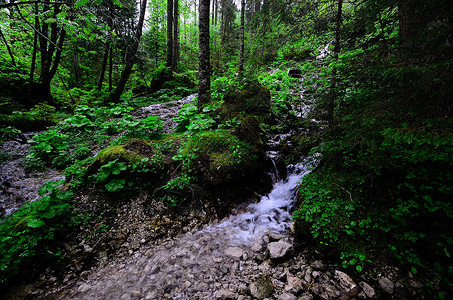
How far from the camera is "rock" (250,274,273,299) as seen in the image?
2319mm

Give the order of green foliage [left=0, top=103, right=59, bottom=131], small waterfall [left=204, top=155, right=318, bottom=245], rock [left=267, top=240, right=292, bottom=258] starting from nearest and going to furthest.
Answer: rock [left=267, top=240, right=292, bottom=258] < small waterfall [left=204, top=155, right=318, bottom=245] < green foliage [left=0, top=103, right=59, bottom=131]

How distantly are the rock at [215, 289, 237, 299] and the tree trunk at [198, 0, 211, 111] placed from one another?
544 centimetres

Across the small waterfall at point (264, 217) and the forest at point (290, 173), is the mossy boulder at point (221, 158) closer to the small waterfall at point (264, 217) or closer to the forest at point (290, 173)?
the forest at point (290, 173)

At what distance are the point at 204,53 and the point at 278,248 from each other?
6.51m

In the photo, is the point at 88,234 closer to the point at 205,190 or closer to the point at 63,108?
the point at 205,190

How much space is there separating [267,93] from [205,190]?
3.78 meters

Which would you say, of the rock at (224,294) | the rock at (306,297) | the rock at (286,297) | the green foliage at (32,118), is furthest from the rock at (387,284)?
the green foliage at (32,118)

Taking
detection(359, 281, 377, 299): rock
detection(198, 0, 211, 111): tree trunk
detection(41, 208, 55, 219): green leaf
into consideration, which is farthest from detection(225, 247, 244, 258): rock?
detection(198, 0, 211, 111): tree trunk

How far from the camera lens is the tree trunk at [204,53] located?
618cm

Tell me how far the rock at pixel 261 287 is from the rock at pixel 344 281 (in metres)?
0.91

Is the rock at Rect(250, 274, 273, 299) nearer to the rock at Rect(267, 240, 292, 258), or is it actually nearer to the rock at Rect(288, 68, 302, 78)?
the rock at Rect(267, 240, 292, 258)

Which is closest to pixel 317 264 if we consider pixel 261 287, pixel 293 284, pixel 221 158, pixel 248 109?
pixel 293 284

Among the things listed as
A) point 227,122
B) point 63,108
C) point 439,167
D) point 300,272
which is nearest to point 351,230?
point 300,272

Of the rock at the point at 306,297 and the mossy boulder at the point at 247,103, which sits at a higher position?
the mossy boulder at the point at 247,103
